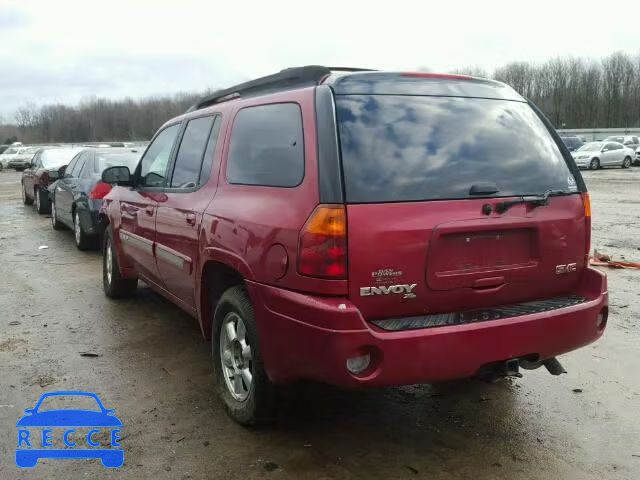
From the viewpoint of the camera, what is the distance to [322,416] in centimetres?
371

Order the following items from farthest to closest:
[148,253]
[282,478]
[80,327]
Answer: [80,327] < [148,253] < [282,478]

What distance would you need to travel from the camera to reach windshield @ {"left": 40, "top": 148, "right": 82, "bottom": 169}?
588 inches

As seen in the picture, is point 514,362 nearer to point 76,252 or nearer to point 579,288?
point 579,288

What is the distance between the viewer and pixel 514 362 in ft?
10.2

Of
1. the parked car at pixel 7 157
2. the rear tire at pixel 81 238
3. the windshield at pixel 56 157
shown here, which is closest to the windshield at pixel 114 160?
the rear tire at pixel 81 238

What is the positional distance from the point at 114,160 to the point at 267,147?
272 inches

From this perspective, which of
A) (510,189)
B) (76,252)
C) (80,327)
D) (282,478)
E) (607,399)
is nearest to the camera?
(282,478)

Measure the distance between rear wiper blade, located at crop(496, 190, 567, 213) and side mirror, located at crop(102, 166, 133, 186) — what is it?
3.41 m

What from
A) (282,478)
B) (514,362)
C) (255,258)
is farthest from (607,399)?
(255,258)

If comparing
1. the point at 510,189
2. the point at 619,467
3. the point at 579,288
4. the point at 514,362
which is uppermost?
the point at 510,189

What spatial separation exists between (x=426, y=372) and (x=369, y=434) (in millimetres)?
811

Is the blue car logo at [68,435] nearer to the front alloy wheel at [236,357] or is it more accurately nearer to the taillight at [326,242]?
the front alloy wheel at [236,357]

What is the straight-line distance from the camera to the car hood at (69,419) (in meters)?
3.62

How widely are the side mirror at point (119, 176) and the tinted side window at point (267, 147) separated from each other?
1.91 m
